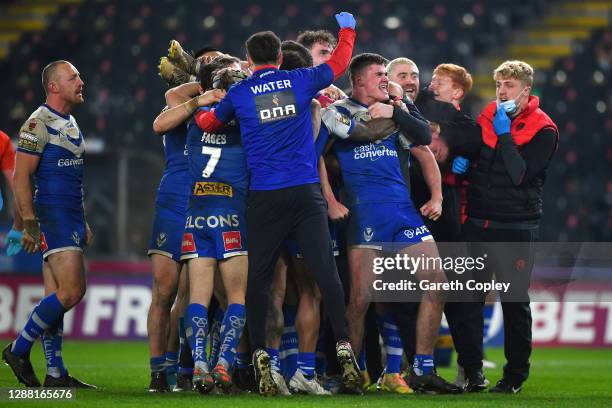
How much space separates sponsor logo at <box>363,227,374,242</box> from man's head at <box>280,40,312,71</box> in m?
1.19

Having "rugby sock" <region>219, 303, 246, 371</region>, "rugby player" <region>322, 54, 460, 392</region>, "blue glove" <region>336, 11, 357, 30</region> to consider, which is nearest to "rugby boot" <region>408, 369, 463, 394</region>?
"rugby player" <region>322, 54, 460, 392</region>

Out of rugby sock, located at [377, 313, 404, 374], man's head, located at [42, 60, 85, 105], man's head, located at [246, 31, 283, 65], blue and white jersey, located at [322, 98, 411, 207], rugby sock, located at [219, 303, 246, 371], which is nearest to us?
rugby sock, located at [219, 303, 246, 371]

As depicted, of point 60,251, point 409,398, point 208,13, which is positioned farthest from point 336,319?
point 208,13

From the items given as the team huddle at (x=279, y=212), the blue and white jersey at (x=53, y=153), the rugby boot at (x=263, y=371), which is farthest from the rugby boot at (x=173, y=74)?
the rugby boot at (x=263, y=371)

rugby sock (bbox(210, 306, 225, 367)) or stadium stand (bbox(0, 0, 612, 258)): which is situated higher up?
stadium stand (bbox(0, 0, 612, 258))

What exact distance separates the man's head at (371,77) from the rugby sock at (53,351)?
2764 mm

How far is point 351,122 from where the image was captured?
802 cm

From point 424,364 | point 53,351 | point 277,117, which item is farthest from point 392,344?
point 53,351

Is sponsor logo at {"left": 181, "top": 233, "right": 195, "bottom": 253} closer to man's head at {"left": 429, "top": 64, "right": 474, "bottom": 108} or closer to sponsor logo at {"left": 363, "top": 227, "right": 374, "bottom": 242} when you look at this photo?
sponsor logo at {"left": 363, "top": 227, "right": 374, "bottom": 242}

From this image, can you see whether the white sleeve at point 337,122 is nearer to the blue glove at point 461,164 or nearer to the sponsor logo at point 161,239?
the blue glove at point 461,164

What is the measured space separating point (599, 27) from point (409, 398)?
1568cm

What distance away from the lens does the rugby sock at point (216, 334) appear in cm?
827

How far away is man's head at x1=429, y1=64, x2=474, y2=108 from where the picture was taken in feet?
29.5

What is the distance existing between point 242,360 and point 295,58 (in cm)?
208
